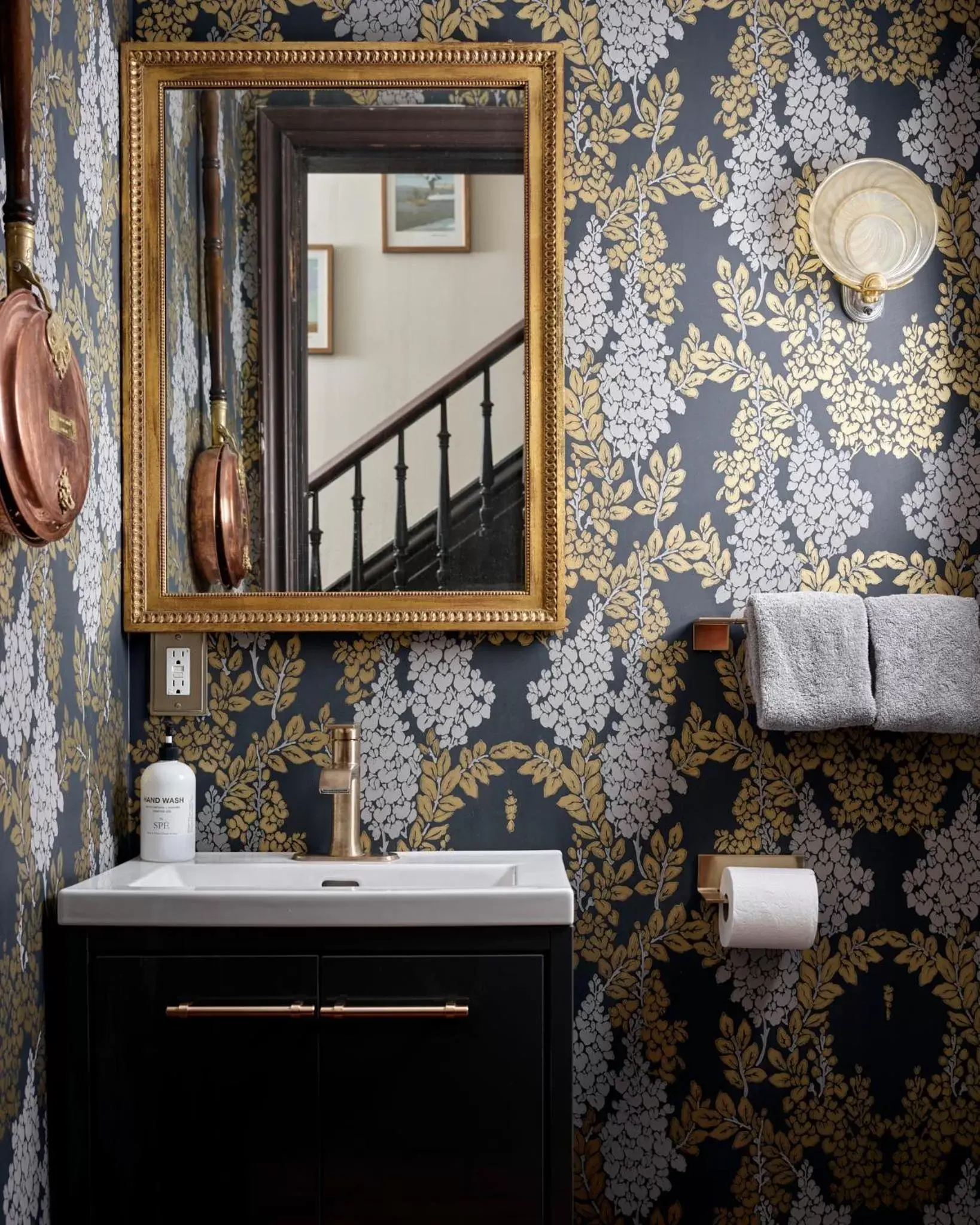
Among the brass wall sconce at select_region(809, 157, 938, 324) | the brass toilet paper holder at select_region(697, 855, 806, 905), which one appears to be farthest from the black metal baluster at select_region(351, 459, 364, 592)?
the brass wall sconce at select_region(809, 157, 938, 324)

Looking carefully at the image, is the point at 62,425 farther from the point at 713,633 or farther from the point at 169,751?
the point at 713,633

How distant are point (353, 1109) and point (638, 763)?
0.72 m

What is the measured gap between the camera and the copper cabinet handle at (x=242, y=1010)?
148cm

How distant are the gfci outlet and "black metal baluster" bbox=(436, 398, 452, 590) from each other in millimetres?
426

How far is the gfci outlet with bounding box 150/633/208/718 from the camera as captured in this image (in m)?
1.89

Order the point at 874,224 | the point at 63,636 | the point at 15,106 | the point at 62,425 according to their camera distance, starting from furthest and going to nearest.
A: 1. the point at 874,224
2. the point at 63,636
3. the point at 62,425
4. the point at 15,106

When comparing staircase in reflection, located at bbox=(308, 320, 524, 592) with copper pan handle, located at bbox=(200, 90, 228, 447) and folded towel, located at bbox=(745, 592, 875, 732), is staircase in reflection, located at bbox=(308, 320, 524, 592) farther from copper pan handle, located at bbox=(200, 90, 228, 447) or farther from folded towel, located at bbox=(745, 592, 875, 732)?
folded towel, located at bbox=(745, 592, 875, 732)

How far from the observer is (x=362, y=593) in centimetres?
188

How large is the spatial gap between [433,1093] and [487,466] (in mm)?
963

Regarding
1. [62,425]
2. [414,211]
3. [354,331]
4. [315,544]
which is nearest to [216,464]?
[315,544]

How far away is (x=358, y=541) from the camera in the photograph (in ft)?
6.15

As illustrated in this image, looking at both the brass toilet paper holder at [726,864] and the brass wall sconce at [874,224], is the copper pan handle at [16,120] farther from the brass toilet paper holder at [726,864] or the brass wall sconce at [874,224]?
the brass toilet paper holder at [726,864]

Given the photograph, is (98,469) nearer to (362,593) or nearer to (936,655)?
(362,593)

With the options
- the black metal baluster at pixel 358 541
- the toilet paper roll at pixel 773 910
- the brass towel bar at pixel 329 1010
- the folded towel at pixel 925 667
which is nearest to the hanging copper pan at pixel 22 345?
the black metal baluster at pixel 358 541
